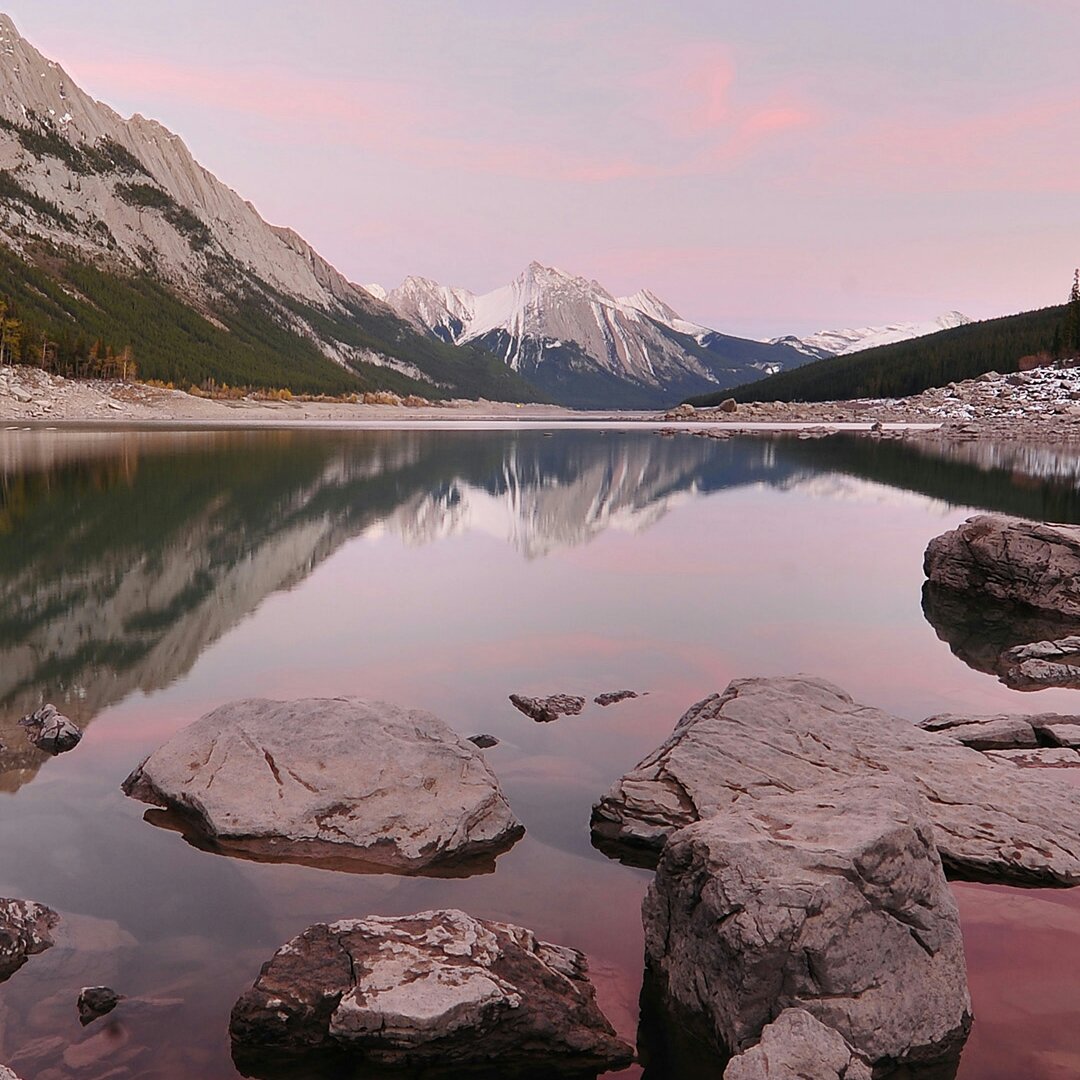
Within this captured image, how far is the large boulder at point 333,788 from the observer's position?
824 cm

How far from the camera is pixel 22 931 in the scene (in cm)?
674

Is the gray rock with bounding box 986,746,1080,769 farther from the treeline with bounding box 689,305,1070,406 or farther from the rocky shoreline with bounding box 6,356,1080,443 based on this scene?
the treeline with bounding box 689,305,1070,406

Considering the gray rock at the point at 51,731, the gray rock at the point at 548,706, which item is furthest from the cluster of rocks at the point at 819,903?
the gray rock at the point at 51,731

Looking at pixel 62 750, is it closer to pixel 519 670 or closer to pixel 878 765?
pixel 519 670

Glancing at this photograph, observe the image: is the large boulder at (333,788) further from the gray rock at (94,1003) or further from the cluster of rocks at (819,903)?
the gray rock at (94,1003)

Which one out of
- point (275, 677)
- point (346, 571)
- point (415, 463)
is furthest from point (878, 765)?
point (415, 463)

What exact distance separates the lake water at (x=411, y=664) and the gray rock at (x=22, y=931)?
5.0 inches

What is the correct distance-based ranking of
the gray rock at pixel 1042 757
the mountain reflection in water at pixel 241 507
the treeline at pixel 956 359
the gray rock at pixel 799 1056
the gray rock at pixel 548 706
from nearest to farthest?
1. the gray rock at pixel 799 1056
2. the gray rock at pixel 1042 757
3. the gray rock at pixel 548 706
4. the mountain reflection in water at pixel 241 507
5. the treeline at pixel 956 359

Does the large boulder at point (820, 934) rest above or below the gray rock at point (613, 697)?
above

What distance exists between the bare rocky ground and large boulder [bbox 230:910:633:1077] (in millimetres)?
99163

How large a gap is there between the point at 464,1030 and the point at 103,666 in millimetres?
10611

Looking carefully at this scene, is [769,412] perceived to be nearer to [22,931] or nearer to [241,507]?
[241,507]

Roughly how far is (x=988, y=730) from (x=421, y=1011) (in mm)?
8898

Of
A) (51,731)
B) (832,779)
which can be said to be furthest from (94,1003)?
(832,779)
